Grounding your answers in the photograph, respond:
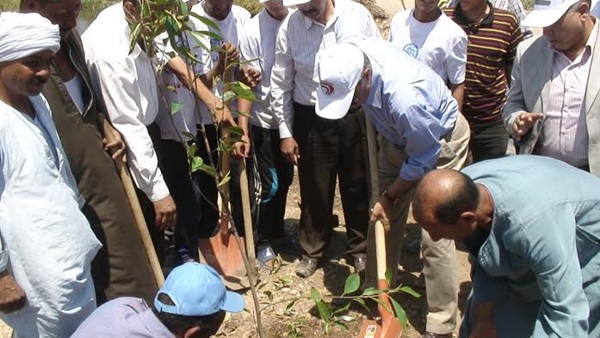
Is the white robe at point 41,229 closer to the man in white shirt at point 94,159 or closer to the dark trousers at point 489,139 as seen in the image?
the man in white shirt at point 94,159

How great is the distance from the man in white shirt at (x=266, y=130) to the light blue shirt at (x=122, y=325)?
1.78 m

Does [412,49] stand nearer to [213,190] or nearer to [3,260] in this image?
[213,190]

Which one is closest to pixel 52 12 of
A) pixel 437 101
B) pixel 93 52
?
pixel 93 52

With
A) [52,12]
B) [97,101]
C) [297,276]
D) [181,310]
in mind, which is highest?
[52,12]

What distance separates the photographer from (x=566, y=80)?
332 cm

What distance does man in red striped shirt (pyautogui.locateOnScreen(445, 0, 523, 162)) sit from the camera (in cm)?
420

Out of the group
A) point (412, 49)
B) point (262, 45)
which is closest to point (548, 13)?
point (412, 49)

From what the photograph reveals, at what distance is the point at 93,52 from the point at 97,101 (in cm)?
23

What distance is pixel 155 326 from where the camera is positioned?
2.24m

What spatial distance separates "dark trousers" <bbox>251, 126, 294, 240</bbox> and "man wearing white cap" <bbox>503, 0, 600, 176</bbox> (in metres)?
1.50

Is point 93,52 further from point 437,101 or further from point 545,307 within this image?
point 545,307

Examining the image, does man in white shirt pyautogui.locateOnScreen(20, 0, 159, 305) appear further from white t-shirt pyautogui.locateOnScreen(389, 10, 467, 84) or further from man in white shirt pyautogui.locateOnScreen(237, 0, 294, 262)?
white t-shirt pyautogui.locateOnScreen(389, 10, 467, 84)

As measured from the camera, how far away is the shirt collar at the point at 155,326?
2.23 m

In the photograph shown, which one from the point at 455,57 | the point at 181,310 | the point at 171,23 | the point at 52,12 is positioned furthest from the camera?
the point at 455,57
